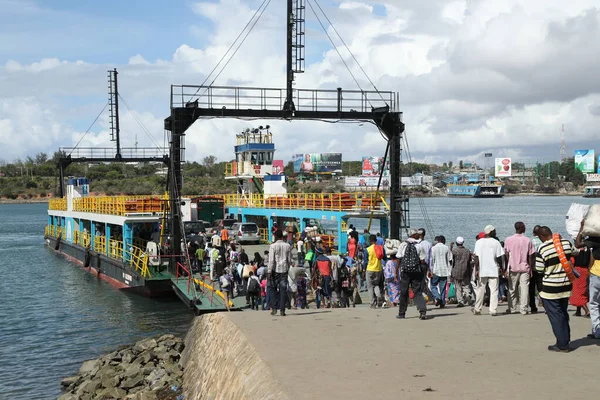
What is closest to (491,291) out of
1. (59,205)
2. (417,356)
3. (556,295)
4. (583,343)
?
(583,343)

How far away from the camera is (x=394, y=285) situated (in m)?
15.3

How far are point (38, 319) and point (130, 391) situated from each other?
13271 millimetres

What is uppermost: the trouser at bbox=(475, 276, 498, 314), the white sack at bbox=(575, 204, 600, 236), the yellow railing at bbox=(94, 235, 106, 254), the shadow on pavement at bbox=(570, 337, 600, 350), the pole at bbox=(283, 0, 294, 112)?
the pole at bbox=(283, 0, 294, 112)

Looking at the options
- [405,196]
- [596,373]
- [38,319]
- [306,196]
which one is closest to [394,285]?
[596,373]

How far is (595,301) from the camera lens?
994cm

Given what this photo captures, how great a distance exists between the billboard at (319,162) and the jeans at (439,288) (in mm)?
167317

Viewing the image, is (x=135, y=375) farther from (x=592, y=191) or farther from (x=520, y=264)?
(x=592, y=191)

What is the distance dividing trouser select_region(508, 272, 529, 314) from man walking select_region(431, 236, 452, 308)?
159 centimetres

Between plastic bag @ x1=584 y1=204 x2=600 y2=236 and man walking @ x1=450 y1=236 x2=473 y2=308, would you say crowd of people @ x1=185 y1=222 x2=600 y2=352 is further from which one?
plastic bag @ x1=584 y1=204 x2=600 y2=236

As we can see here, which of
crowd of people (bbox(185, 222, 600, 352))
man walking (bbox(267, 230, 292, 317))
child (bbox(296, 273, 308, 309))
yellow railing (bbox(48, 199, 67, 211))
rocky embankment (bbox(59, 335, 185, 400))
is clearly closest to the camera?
crowd of people (bbox(185, 222, 600, 352))

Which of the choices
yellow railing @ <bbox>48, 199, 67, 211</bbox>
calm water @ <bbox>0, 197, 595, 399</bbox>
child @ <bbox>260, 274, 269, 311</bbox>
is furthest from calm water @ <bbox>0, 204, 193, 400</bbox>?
yellow railing @ <bbox>48, 199, 67, 211</bbox>

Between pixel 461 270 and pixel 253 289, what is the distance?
5979mm

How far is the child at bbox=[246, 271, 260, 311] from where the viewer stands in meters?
18.0

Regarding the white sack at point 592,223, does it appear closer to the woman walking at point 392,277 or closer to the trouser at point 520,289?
the trouser at point 520,289
